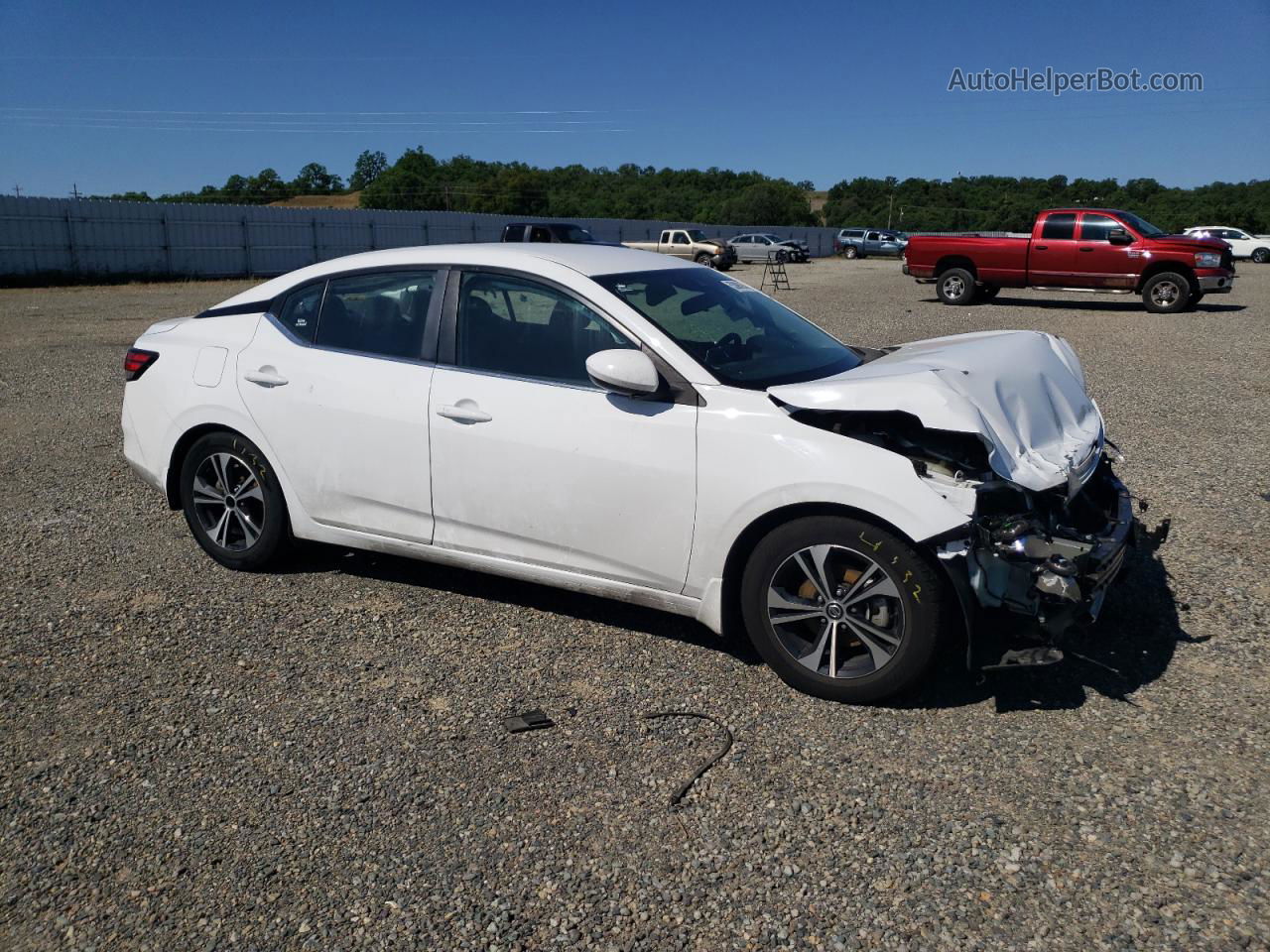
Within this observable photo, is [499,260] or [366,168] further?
[366,168]

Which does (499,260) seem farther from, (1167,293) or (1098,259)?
(1167,293)

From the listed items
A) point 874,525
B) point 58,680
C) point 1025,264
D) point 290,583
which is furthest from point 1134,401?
point 1025,264

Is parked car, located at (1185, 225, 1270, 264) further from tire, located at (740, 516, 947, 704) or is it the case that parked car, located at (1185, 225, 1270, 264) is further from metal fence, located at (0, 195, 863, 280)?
tire, located at (740, 516, 947, 704)

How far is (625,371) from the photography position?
393 cm

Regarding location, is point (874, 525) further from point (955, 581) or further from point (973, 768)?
point (973, 768)

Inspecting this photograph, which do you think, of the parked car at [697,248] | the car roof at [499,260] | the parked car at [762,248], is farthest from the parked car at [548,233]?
the parked car at [762,248]

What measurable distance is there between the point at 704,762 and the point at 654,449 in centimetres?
118

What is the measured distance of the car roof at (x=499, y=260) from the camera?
178 inches

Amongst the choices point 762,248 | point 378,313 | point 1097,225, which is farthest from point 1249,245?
point 378,313

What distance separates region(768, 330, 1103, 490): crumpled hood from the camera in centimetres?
361

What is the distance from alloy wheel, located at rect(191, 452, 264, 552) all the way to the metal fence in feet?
90.8

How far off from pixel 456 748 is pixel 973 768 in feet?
5.65

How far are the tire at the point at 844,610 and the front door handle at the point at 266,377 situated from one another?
2428mm

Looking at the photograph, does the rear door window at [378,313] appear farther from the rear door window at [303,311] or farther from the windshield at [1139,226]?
the windshield at [1139,226]
